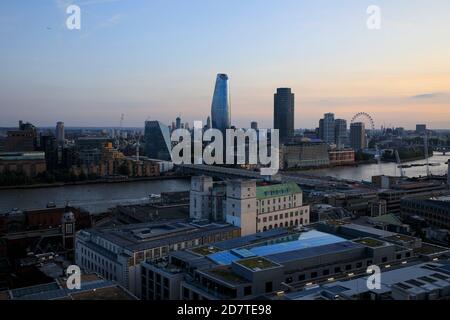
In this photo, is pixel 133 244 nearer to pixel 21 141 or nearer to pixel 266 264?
pixel 266 264

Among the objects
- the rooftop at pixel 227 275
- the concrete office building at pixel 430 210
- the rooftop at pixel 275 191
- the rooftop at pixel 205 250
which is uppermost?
the rooftop at pixel 275 191

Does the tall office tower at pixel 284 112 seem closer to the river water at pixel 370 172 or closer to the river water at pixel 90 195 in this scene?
the river water at pixel 370 172

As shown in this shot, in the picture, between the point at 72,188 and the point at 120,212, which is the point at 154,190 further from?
the point at 120,212

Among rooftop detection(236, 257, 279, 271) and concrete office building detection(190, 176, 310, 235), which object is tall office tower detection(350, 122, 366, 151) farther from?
rooftop detection(236, 257, 279, 271)

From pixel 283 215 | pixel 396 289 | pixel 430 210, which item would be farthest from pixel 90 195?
pixel 396 289

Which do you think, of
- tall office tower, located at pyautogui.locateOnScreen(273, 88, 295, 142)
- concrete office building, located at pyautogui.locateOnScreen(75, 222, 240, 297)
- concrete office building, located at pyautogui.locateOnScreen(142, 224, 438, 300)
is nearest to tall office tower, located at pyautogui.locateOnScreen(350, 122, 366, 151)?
tall office tower, located at pyautogui.locateOnScreen(273, 88, 295, 142)

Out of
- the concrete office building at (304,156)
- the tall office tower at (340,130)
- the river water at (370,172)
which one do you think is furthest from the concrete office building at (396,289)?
the tall office tower at (340,130)

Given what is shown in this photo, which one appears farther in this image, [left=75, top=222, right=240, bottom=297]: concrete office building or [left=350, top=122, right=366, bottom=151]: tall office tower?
[left=350, top=122, right=366, bottom=151]: tall office tower
